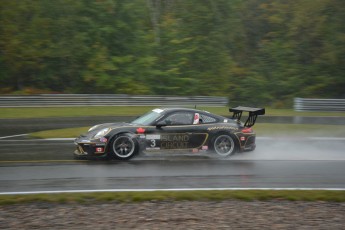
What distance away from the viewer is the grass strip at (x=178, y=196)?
7555 mm

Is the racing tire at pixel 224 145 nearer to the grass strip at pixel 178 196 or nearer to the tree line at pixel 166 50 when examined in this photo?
the grass strip at pixel 178 196

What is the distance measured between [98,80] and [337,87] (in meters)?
17.9

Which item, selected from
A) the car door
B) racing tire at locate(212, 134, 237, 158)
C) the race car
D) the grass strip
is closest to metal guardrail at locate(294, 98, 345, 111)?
the race car

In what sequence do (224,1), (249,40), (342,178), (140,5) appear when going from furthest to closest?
(249,40) < (224,1) < (140,5) < (342,178)

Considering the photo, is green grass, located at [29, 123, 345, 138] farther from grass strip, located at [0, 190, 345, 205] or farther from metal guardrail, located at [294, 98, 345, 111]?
grass strip, located at [0, 190, 345, 205]

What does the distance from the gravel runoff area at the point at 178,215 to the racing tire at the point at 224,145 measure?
15.2ft

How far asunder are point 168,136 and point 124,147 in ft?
3.73

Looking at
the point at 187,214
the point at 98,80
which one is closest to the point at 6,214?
the point at 187,214

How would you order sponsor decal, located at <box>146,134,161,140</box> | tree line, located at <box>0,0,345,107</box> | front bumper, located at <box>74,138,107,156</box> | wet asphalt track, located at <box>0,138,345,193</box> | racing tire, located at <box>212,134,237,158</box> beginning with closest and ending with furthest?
1. wet asphalt track, located at <box>0,138,345,193</box>
2. front bumper, located at <box>74,138,107,156</box>
3. sponsor decal, located at <box>146,134,161,140</box>
4. racing tire, located at <box>212,134,237,158</box>
5. tree line, located at <box>0,0,345,107</box>

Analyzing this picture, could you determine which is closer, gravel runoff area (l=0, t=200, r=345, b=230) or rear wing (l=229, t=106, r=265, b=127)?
gravel runoff area (l=0, t=200, r=345, b=230)

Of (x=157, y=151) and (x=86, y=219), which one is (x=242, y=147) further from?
(x=86, y=219)

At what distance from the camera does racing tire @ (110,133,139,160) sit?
37.8 ft

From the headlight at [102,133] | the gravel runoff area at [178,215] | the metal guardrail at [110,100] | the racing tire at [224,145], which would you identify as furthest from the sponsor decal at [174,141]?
the metal guardrail at [110,100]

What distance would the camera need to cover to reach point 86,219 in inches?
258
